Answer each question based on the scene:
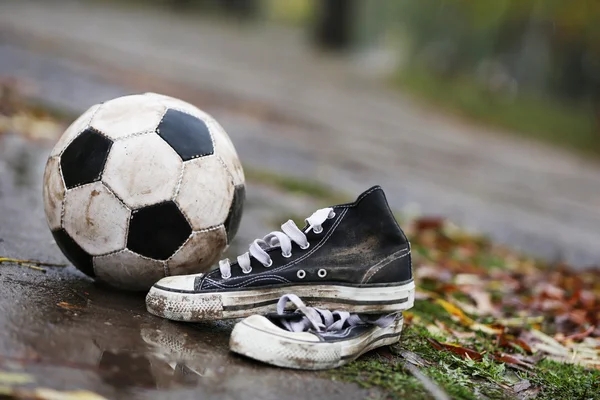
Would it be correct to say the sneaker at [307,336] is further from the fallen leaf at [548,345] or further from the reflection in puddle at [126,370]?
the fallen leaf at [548,345]

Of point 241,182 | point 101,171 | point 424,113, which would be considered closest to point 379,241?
point 241,182

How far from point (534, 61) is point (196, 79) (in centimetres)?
1101

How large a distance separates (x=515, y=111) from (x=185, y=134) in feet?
51.1

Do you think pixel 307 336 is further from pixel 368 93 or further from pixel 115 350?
pixel 368 93

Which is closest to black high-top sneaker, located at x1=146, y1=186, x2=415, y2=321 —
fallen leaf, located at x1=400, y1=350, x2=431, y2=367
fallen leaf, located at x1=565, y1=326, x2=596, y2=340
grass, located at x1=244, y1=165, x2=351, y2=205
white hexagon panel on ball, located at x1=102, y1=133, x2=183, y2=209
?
fallen leaf, located at x1=400, y1=350, x2=431, y2=367

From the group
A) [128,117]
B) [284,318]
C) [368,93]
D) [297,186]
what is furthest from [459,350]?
[368,93]

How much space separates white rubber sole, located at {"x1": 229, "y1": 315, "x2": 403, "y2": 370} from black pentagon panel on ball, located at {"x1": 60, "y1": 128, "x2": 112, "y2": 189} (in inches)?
38.6

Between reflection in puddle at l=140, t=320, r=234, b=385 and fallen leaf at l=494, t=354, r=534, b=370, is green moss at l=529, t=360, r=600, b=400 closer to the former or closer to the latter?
fallen leaf at l=494, t=354, r=534, b=370

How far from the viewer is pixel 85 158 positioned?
328cm

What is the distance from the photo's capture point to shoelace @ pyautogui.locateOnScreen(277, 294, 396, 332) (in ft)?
9.58

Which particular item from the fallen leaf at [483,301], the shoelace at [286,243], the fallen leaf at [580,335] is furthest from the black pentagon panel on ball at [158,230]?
the fallen leaf at [580,335]

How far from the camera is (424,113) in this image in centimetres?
1552

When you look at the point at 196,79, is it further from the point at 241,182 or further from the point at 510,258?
the point at 241,182

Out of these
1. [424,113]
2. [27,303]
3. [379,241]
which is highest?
[379,241]
